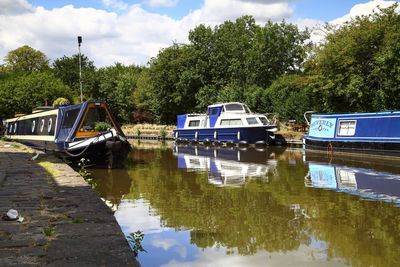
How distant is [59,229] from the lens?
465cm

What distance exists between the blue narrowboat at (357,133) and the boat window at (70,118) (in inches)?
493

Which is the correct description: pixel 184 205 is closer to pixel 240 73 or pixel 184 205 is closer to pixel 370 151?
pixel 370 151

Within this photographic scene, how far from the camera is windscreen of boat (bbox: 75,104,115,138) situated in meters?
15.5

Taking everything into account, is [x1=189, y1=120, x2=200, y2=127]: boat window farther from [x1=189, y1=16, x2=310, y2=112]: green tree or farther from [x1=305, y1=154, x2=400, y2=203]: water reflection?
[x1=305, y1=154, x2=400, y2=203]: water reflection

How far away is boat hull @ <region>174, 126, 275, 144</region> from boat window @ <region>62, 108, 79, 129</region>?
1236 centimetres

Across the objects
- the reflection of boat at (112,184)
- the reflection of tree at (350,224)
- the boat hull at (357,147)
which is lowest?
the reflection of boat at (112,184)

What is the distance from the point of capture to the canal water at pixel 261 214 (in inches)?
222

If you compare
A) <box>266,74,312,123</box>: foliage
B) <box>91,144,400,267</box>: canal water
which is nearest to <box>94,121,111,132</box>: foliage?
<box>91,144,400,267</box>: canal water

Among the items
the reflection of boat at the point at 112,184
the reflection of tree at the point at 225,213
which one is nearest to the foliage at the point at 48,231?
the reflection of tree at the point at 225,213

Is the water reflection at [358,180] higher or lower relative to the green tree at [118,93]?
lower

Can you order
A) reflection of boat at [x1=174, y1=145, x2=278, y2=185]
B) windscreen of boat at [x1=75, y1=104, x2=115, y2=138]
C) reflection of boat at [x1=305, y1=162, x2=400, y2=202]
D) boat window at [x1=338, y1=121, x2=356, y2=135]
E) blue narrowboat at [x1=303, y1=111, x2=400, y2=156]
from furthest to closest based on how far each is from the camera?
boat window at [x1=338, y1=121, x2=356, y2=135], blue narrowboat at [x1=303, y1=111, x2=400, y2=156], windscreen of boat at [x1=75, y1=104, x2=115, y2=138], reflection of boat at [x1=174, y1=145, x2=278, y2=185], reflection of boat at [x1=305, y1=162, x2=400, y2=202]

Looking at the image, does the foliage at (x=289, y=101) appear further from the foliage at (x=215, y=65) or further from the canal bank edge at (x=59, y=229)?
the canal bank edge at (x=59, y=229)

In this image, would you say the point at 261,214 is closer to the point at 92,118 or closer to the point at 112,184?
the point at 112,184

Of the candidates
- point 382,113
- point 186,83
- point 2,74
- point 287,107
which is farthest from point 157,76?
point 382,113
